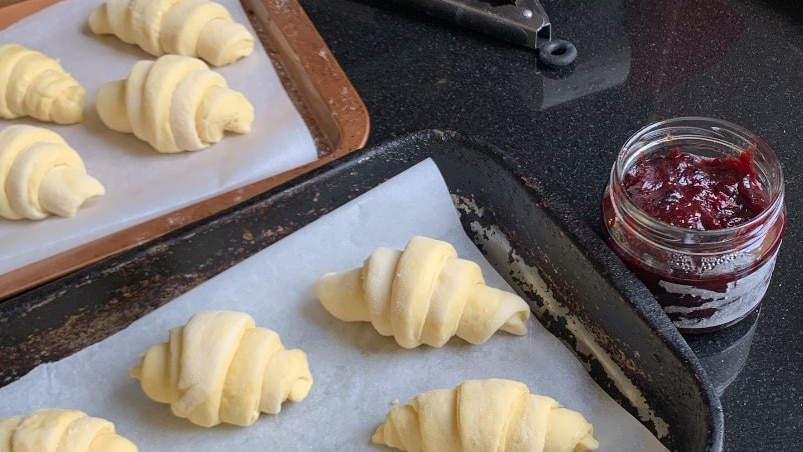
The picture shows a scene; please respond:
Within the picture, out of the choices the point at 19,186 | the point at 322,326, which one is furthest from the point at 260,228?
the point at 19,186

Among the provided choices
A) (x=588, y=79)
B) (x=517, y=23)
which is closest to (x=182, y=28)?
(x=517, y=23)

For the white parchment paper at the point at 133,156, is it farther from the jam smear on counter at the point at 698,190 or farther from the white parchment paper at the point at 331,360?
the jam smear on counter at the point at 698,190

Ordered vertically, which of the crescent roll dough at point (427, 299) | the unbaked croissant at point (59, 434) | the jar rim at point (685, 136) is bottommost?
the unbaked croissant at point (59, 434)

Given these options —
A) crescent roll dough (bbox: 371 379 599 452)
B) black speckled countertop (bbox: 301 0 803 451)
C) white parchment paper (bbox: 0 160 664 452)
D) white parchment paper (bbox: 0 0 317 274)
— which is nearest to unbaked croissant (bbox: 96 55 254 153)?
white parchment paper (bbox: 0 0 317 274)

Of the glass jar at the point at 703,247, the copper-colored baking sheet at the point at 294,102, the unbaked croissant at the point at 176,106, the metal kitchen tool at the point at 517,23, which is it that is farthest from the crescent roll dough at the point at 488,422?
the metal kitchen tool at the point at 517,23

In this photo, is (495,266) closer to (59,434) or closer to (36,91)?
(59,434)

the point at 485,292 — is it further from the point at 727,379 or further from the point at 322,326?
the point at 727,379

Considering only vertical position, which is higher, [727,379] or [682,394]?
[682,394]
